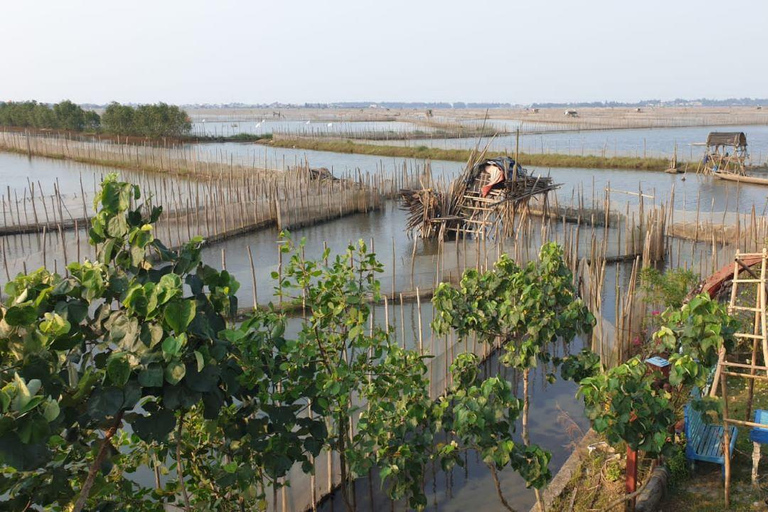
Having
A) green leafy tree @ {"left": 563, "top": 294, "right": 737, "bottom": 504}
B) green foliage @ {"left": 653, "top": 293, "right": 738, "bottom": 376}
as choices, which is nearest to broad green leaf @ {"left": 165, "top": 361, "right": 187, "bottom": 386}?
green leafy tree @ {"left": 563, "top": 294, "right": 737, "bottom": 504}

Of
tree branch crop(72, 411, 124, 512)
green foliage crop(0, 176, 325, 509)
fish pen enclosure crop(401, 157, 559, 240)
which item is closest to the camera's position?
green foliage crop(0, 176, 325, 509)

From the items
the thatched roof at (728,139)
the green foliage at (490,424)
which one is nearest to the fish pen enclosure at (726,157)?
the thatched roof at (728,139)

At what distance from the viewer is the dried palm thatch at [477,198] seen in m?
15.2

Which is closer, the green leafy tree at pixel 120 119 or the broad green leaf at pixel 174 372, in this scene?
the broad green leaf at pixel 174 372

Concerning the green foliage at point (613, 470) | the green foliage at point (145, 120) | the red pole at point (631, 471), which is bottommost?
the green foliage at point (613, 470)

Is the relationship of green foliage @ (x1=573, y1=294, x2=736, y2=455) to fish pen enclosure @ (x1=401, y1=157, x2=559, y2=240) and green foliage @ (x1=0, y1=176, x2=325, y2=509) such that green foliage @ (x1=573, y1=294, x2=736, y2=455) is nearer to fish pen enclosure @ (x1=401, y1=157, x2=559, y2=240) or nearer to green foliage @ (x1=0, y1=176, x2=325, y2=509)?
green foliage @ (x1=0, y1=176, x2=325, y2=509)

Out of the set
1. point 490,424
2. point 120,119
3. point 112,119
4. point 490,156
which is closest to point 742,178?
point 490,156

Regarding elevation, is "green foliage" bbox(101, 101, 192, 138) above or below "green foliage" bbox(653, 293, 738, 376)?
above

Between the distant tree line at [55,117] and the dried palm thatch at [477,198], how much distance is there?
3742 cm

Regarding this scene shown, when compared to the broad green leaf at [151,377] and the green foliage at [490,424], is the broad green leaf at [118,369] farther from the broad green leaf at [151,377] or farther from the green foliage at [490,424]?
the green foliage at [490,424]

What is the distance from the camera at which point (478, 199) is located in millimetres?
15148

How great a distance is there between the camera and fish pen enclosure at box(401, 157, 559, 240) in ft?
49.9

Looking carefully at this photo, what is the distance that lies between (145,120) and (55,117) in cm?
1062

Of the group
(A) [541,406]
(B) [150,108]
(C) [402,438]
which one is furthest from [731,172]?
(B) [150,108]
